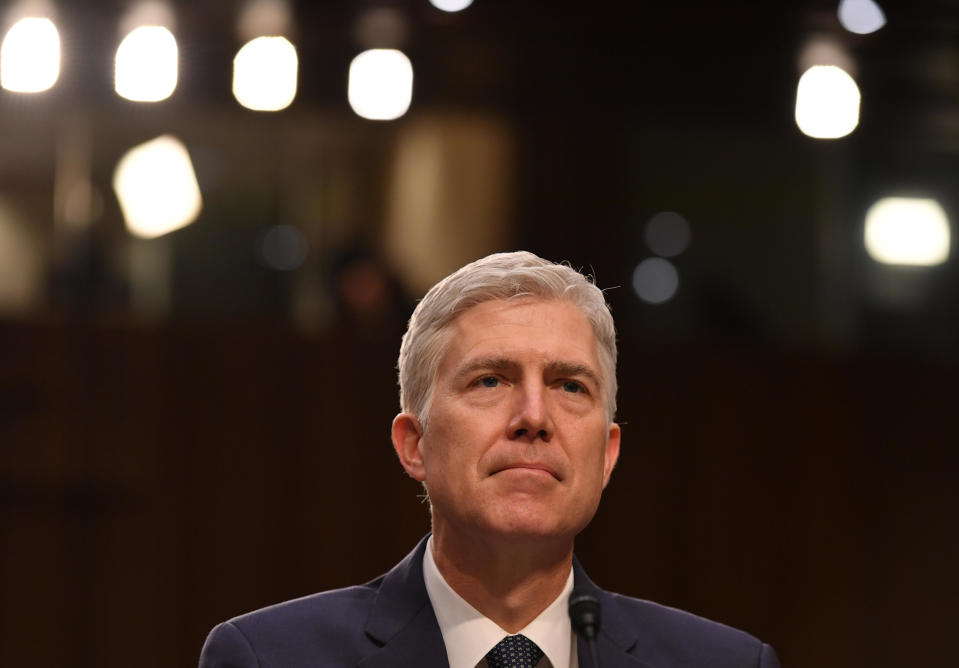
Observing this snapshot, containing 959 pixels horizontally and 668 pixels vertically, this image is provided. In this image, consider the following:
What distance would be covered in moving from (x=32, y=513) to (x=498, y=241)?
7.62ft

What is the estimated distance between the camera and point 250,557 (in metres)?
5.35

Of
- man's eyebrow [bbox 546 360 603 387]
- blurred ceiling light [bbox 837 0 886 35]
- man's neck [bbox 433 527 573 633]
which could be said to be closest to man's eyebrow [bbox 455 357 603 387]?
man's eyebrow [bbox 546 360 603 387]

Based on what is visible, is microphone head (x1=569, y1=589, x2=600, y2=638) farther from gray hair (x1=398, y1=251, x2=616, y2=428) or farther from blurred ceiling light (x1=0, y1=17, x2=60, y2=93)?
blurred ceiling light (x1=0, y1=17, x2=60, y2=93)

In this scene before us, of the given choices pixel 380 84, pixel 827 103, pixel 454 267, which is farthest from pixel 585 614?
pixel 827 103

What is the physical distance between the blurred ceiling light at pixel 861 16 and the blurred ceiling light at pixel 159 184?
298 cm

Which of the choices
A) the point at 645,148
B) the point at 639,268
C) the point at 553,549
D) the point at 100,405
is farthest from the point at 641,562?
the point at 553,549

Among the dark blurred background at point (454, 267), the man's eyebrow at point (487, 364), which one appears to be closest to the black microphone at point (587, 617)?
the man's eyebrow at point (487, 364)

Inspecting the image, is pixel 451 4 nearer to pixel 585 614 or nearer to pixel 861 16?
pixel 861 16

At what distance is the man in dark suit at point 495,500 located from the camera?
80.1 inches

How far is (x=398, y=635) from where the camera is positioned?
2113mm

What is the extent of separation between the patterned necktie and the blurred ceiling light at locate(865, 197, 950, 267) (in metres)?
4.53

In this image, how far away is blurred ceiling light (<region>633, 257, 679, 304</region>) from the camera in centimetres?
595

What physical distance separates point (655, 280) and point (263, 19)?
207 cm

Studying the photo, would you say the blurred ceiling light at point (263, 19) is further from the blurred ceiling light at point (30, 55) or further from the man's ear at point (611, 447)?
the man's ear at point (611, 447)
